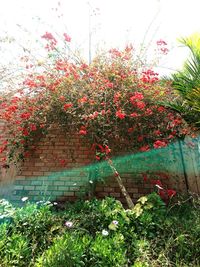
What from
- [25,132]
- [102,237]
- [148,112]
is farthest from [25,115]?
[102,237]

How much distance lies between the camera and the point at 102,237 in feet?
9.08

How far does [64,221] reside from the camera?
3.24 metres

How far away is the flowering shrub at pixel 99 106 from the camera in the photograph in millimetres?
3998

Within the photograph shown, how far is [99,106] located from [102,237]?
6.60 ft

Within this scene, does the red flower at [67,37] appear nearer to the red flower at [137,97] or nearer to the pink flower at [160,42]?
the pink flower at [160,42]

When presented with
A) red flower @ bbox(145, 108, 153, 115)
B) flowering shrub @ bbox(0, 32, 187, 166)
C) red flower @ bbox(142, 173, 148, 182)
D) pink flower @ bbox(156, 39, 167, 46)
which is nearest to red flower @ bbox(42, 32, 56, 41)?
flowering shrub @ bbox(0, 32, 187, 166)

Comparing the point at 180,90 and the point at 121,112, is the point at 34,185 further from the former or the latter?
the point at 180,90

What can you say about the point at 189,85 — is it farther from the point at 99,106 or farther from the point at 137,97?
the point at 99,106

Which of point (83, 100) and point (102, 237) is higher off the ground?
point (83, 100)

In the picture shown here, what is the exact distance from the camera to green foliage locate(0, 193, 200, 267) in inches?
96.6

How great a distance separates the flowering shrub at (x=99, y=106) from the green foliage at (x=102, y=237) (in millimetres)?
1000

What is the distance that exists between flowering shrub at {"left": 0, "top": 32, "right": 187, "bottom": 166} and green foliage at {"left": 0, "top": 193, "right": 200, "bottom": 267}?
100cm

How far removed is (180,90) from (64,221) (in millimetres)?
2632

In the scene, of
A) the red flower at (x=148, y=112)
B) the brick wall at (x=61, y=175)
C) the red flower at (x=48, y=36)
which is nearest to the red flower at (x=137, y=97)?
the red flower at (x=148, y=112)
